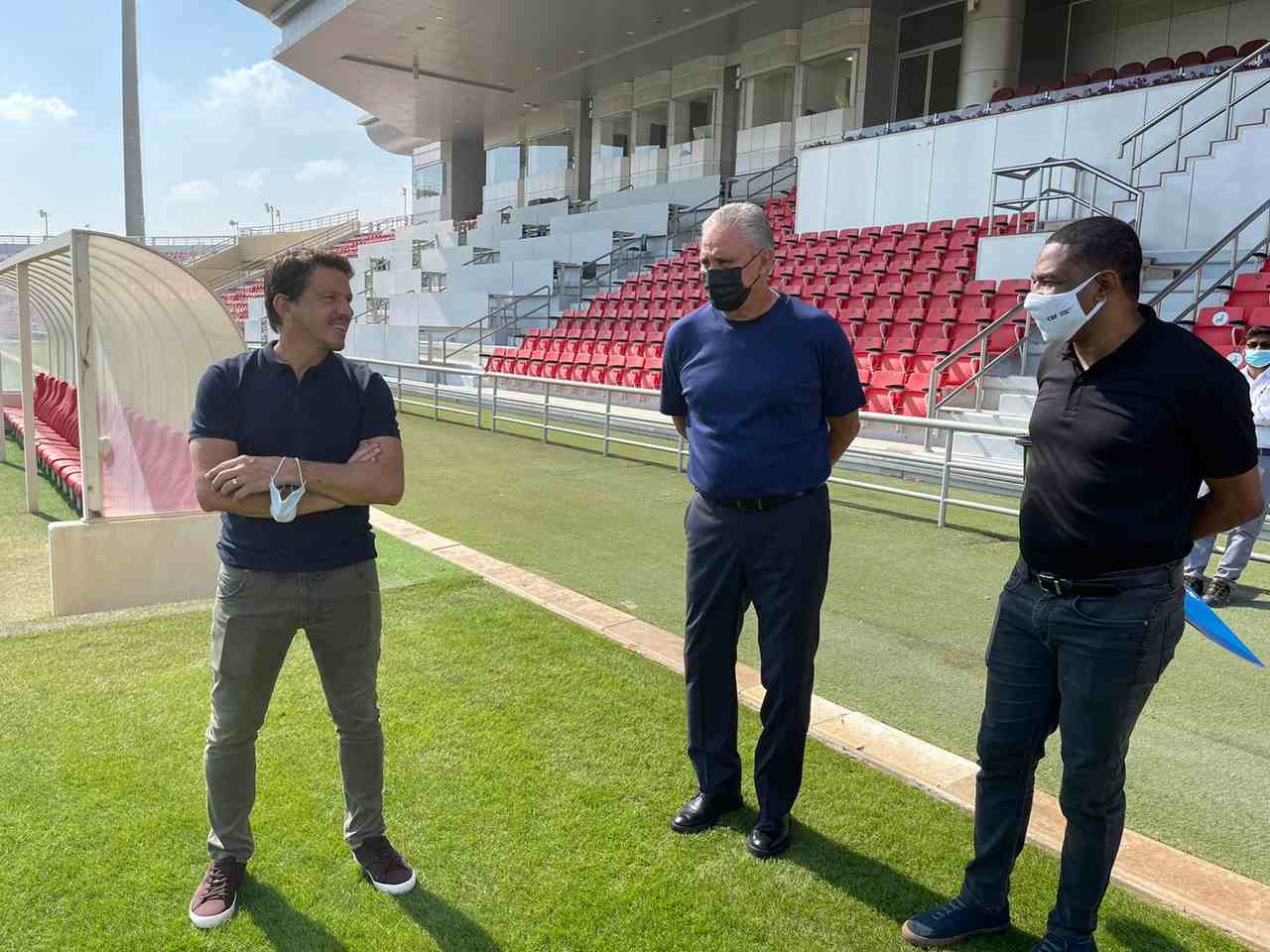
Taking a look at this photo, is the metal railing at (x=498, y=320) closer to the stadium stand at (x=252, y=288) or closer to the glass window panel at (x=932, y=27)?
the glass window panel at (x=932, y=27)

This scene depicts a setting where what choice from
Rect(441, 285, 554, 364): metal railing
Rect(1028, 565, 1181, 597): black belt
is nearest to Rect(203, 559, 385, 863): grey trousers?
Rect(1028, 565, 1181, 597): black belt

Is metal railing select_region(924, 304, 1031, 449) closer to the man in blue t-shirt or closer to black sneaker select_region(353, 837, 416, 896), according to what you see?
the man in blue t-shirt

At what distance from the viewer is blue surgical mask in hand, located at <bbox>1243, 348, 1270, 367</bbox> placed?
6.00m

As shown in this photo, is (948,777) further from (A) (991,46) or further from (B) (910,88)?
(B) (910,88)

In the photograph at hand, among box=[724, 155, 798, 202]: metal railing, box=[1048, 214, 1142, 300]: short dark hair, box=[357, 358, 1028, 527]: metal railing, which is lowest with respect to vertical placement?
box=[357, 358, 1028, 527]: metal railing

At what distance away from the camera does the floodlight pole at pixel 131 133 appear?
14.7 meters

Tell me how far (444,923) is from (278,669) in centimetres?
84

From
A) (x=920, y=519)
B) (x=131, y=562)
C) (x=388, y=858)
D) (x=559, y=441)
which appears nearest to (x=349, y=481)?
(x=388, y=858)


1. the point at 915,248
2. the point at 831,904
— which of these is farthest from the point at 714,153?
the point at 831,904

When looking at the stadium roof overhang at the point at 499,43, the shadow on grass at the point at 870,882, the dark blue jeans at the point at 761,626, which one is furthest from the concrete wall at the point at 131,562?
the stadium roof overhang at the point at 499,43

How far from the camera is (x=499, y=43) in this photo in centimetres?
2561

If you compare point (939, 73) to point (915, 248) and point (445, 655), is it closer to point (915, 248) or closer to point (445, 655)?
point (915, 248)

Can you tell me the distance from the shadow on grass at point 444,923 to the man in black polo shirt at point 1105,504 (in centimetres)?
148

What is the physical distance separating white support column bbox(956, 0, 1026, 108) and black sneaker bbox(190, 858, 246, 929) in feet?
69.9
